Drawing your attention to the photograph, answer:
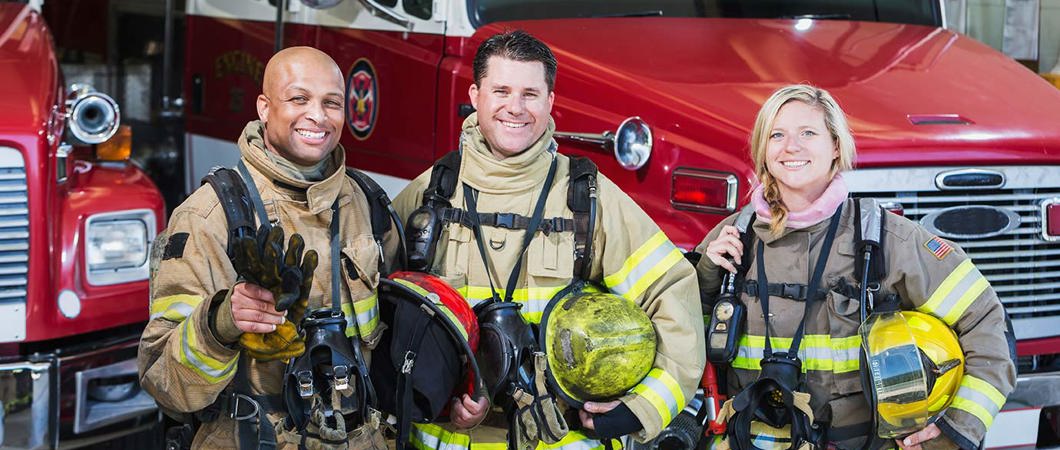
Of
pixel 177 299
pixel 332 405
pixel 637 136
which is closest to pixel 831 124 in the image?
pixel 637 136

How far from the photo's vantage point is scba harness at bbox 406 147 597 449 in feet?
11.3

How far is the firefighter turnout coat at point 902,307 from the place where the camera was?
11.8 feet

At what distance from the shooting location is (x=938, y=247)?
366cm

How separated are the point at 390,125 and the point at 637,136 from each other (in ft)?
4.47

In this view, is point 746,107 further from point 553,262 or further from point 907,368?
point 907,368

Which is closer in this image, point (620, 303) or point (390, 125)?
point (620, 303)

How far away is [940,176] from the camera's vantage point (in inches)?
178

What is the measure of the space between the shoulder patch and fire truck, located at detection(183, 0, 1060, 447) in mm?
1727

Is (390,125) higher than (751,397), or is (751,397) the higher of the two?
(390,125)

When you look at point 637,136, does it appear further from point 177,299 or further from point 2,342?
point 2,342

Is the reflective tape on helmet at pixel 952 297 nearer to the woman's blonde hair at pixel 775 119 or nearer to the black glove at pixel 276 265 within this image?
the woman's blonde hair at pixel 775 119

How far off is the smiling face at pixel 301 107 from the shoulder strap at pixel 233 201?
15 cm

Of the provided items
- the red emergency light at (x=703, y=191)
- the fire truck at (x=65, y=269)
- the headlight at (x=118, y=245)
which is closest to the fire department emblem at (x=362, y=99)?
the fire truck at (x=65, y=269)

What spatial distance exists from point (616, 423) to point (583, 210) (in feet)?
1.76
